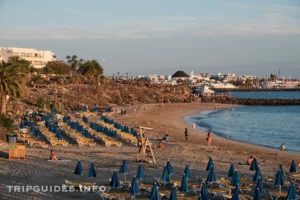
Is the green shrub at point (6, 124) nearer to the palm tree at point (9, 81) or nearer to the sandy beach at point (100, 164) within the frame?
the sandy beach at point (100, 164)

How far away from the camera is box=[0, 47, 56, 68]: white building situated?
315 ft

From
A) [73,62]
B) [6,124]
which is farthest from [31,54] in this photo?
[6,124]

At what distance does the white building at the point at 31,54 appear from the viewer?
9612 centimetres

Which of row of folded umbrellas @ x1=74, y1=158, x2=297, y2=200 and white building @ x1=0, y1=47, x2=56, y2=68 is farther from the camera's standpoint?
white building @ x1=0, y1=47, x2=56, y2=68

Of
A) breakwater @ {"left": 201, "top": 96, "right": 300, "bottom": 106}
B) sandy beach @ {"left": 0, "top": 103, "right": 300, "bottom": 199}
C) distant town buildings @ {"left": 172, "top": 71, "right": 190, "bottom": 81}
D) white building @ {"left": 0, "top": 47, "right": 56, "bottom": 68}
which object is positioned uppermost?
white building @ {"left": 0, "top": 47, "right": 56, "bottom": 68}

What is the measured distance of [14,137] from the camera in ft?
81.1

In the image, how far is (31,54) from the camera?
4035 inches

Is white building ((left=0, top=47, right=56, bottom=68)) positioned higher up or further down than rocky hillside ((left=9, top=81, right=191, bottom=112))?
higher up

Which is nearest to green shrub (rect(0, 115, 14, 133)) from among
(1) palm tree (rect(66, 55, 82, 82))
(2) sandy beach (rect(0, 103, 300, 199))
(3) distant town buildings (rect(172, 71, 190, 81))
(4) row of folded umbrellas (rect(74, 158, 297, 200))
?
(2) sandy beach (rect(0, 103, 300, 199))

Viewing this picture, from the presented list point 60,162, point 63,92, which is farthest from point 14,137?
point 63,92

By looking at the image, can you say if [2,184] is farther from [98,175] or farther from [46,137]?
[46,137]

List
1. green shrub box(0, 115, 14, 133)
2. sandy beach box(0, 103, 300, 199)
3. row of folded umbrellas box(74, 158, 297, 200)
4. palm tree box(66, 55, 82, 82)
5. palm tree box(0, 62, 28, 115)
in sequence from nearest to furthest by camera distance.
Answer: row of folded umbrellas box(74, 158, 297, 200) → sandy beach box(0, 103, 300, 199) → green shrub box(0, 115, 14, 133) → palm tree box(0, 62, 28, 115) → palm tree box(66, 55, 82, 82)

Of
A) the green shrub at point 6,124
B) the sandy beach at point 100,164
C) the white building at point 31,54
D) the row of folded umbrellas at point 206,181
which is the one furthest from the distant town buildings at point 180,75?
the row of folded umbrellas at point 206,181

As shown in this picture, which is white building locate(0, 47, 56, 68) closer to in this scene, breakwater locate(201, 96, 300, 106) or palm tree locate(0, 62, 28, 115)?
breakwater locate(201, 96, 300, 106)
